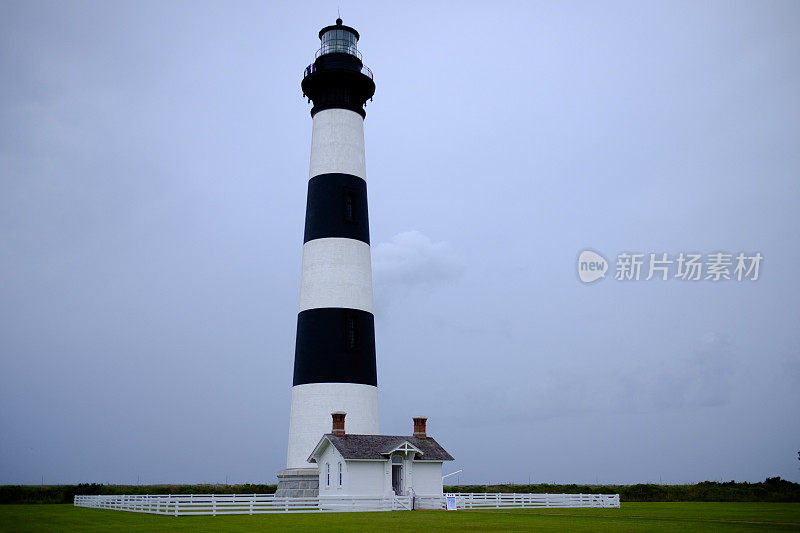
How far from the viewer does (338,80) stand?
3675cm

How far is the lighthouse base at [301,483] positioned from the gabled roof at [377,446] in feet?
2.57

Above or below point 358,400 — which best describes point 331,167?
above

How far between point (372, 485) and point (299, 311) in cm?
909

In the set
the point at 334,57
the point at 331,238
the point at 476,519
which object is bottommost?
the point at 476,519

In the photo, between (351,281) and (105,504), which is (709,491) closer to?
(351,281)

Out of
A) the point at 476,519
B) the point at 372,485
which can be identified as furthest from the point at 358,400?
the point at 476,519

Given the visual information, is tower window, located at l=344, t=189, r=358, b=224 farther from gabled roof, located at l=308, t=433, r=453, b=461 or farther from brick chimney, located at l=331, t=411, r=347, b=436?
gabled roof, located at l=308, t=433, r=453, b=461

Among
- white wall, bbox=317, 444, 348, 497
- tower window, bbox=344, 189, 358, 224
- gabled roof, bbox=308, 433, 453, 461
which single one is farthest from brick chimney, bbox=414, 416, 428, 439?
tower window, bbox=344, 189, 358, 224

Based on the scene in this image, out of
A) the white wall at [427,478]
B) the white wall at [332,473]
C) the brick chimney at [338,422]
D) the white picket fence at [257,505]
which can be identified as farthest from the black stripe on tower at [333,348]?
the white picket fence at [257,505]

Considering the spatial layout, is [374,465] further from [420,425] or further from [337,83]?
[337,83]

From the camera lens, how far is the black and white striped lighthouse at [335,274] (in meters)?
32.8

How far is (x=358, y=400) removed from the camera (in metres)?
33.0

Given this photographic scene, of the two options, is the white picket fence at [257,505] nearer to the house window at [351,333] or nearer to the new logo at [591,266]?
the house window at [351,333]

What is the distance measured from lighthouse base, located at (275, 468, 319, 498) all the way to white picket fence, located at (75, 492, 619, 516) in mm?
1355
